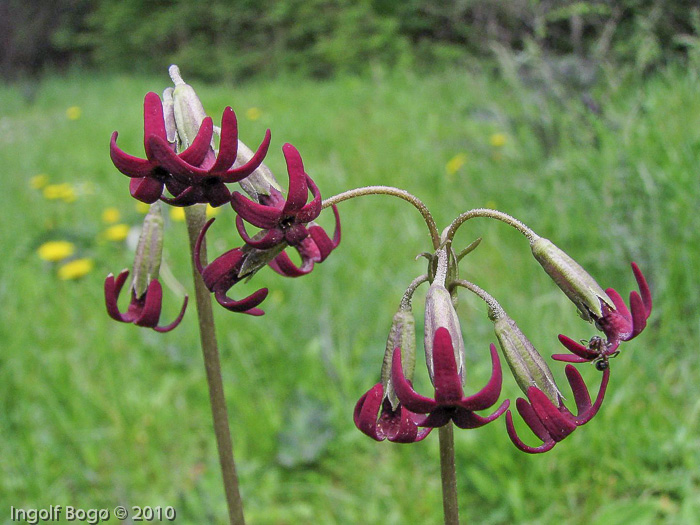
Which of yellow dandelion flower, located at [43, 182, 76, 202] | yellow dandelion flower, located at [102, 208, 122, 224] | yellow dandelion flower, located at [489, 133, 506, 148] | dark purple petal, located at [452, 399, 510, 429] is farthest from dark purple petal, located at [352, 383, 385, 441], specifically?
yellow dandelion flower, located at [43, 182, 76, 202]

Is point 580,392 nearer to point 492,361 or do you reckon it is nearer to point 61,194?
point 492,361

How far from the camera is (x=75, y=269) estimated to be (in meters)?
3.77

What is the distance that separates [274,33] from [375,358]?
9702 millimetres

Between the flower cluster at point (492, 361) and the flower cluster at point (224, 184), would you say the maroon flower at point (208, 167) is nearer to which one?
the flower cluster at point (224, 184)

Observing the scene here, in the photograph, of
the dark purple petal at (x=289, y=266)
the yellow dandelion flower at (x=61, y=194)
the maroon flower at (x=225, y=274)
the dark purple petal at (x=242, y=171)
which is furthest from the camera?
the yellow dandelion flower at (x=61, y=194)

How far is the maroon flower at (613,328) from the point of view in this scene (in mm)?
981

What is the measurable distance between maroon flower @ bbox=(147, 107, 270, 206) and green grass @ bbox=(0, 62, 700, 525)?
150cm

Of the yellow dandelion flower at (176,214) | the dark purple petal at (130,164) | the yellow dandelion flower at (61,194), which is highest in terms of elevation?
the yellow dandelion flower at (61,194)

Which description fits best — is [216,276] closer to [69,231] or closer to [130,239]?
[130,239]

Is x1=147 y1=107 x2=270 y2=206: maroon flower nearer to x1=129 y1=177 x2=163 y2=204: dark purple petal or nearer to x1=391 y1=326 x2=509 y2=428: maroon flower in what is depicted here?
x1=129 y1=177 x2=163 y2=204: dark purple petal

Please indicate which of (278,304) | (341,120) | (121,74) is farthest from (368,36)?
(278,304)

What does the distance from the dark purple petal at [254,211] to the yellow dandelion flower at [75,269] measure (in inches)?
120

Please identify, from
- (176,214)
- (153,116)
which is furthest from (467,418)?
(176,214)

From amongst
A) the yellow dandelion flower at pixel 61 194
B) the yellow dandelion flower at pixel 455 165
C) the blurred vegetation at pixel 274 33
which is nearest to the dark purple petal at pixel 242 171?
the yellow dandelion flower at pixel 455 165
